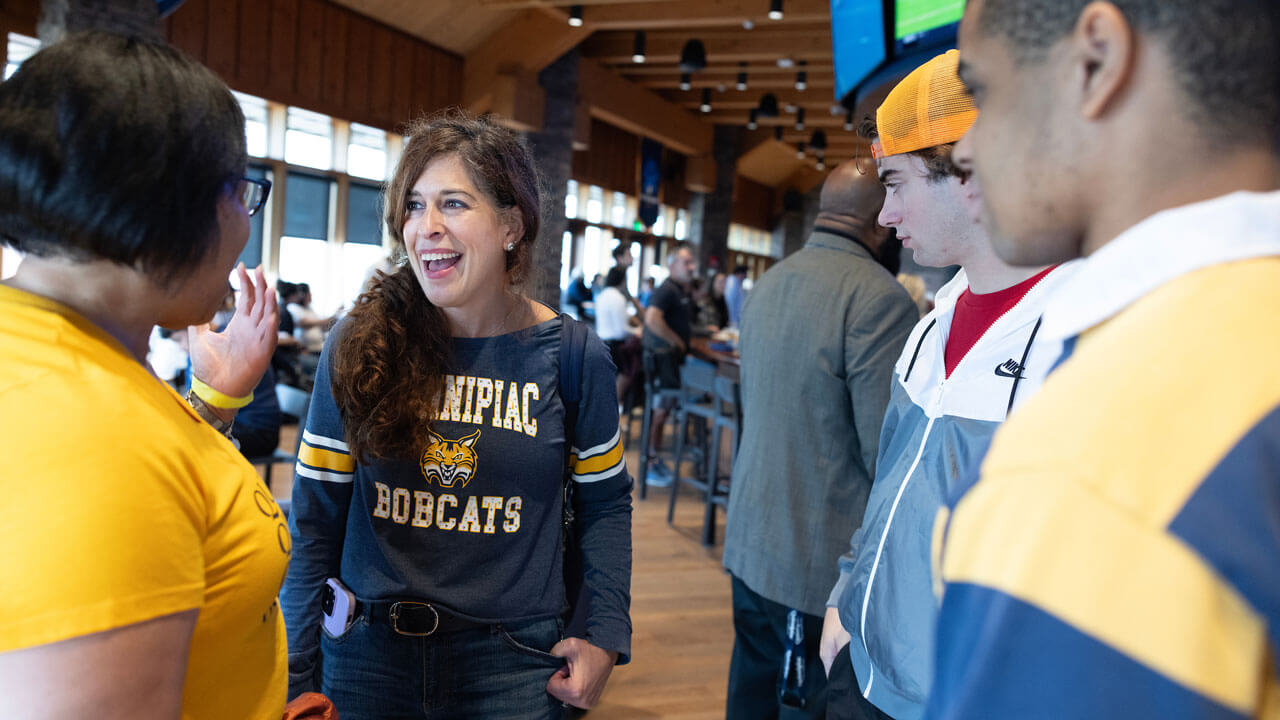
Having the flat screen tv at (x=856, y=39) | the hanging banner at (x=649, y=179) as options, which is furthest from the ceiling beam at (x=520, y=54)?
the hanging banner at (x=649, y=179)

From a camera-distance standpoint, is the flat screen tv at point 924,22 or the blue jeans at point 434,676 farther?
the flat screen tv at point 924,22

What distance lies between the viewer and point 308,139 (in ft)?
31.9

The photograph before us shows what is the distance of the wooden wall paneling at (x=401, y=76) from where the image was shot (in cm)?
970

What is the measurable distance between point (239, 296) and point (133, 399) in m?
0.63

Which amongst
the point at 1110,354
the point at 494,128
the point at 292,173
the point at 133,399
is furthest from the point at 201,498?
the point at 292,173

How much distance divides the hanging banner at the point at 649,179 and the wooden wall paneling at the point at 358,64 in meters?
6.49

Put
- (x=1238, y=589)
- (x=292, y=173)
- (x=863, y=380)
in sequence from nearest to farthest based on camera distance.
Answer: (x=1238, y=589) < (x=863, y=380) < (x=292, y=173)

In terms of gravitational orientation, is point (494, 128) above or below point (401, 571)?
above

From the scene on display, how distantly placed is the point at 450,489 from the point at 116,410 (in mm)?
805

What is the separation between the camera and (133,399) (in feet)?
2.41

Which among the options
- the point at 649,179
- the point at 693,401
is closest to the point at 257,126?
the point at 693,401

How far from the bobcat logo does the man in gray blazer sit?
1.14 meters

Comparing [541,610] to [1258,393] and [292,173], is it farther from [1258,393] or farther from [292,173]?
[292,173]

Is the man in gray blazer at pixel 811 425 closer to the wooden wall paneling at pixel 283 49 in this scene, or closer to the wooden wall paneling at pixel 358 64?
the wooden wall paneling at pixel 283 49
